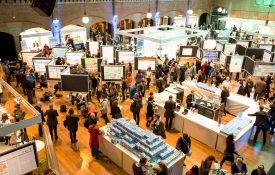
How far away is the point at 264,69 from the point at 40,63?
10720mm

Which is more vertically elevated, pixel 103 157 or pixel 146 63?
pixel 146 63

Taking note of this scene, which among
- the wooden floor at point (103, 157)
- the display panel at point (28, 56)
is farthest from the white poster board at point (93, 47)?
the wooden floor at point (103, 157)

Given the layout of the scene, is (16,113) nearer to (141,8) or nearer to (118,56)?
(118,56)

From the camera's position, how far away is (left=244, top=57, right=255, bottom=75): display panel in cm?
1242

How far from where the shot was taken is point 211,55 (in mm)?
14398

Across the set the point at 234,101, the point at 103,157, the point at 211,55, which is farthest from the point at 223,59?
the point at 103,157

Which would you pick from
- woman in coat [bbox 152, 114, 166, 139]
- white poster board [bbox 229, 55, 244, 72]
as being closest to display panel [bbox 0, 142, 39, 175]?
woman in coat [bbox 152, 114, 166, 139]

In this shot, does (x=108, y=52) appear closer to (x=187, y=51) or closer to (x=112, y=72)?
(x=112, y=72)

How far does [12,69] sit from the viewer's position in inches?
505

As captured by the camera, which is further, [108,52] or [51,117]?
[108,52]

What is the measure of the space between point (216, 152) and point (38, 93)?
8383mm

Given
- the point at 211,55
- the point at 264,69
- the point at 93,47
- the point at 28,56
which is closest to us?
the point at 264,69

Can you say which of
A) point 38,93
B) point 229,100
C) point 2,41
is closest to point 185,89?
point 229,100

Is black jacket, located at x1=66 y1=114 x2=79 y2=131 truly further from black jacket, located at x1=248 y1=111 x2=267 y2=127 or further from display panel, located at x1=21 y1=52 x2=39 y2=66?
display panel, located at x1=21 y1=52 x2=39 y2=66
